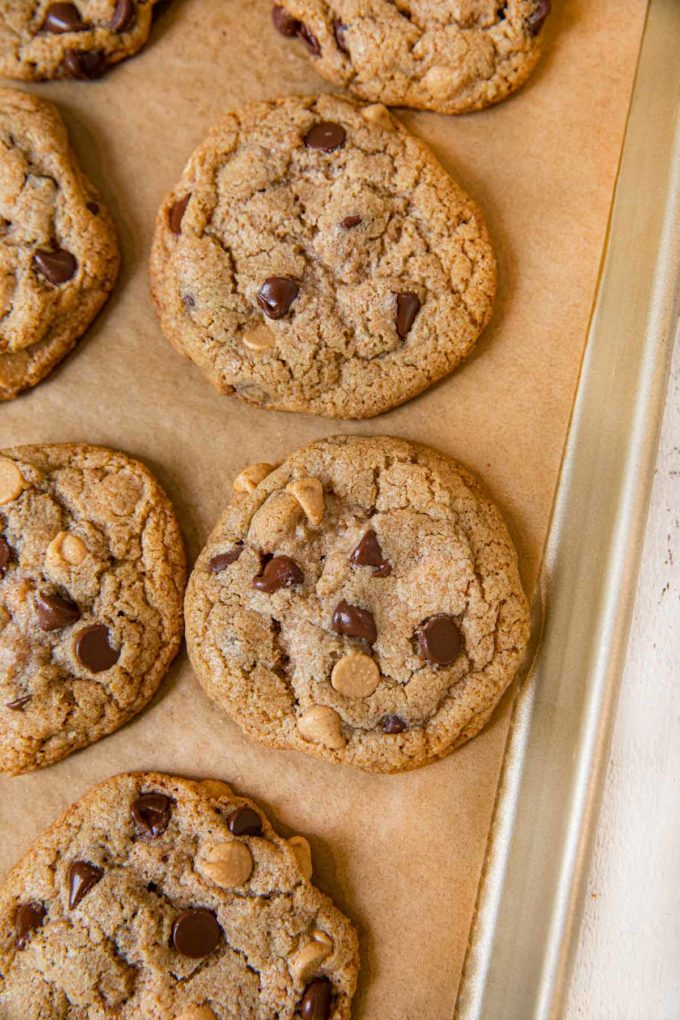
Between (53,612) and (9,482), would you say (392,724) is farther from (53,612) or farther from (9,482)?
(9,482)

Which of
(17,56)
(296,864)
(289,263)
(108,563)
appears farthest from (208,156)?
(296,864)

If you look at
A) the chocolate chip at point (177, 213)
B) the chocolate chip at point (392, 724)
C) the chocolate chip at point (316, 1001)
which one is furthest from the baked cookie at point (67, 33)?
the chocolate chip at point (316, 1001)

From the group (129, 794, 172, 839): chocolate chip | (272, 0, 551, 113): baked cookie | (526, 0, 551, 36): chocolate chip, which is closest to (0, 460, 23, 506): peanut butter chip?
(129, 794, 172, 839): chocolate chip

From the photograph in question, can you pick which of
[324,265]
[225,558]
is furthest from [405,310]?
[225,558]

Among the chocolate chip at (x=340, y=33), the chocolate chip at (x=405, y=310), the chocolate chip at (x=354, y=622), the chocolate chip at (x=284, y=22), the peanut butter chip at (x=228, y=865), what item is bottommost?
the peanut butter chip at (x=228, y=865)

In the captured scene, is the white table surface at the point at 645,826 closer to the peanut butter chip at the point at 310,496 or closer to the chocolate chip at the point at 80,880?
the peanut butter chip at the point at 310,496

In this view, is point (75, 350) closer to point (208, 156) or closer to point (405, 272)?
point (208, 156)
